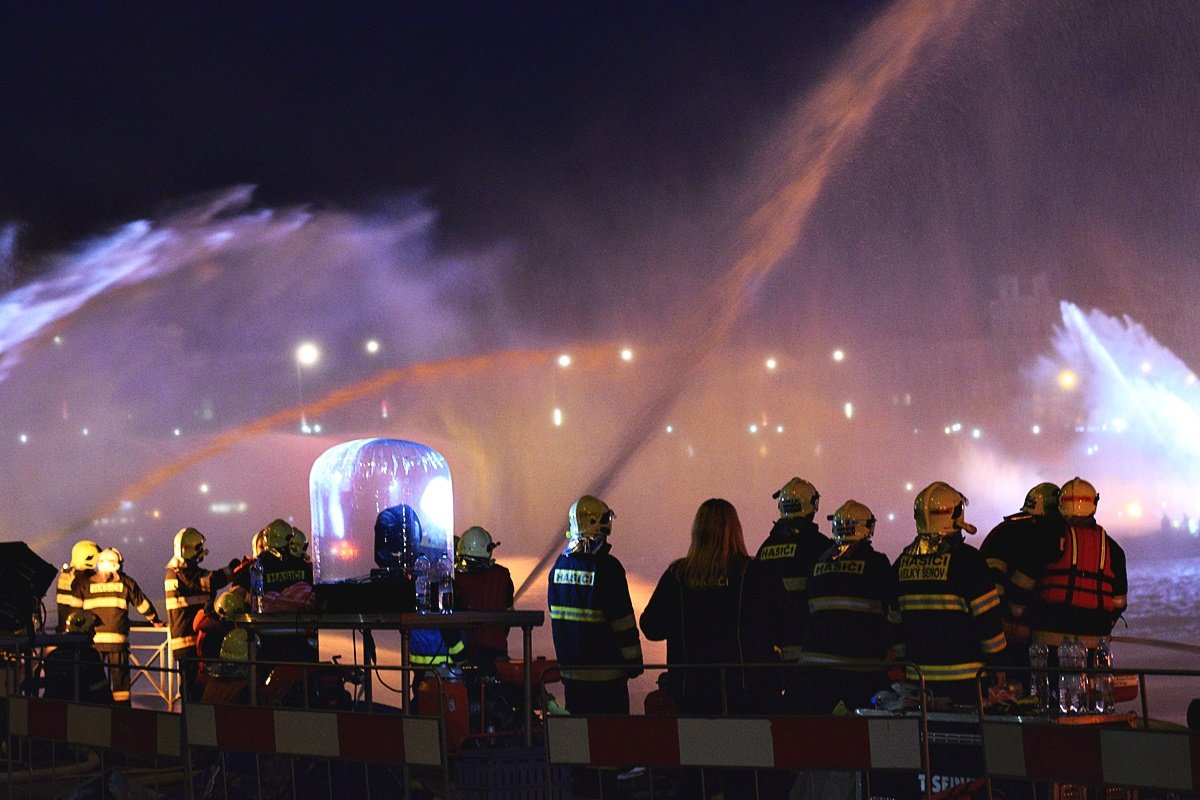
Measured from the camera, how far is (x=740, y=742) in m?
6.52

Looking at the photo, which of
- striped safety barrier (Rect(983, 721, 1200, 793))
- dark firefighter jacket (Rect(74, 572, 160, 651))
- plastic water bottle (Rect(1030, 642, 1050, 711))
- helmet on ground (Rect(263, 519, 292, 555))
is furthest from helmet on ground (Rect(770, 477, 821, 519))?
dark firefighter jacket (Rect(74, 572, 160, 651))

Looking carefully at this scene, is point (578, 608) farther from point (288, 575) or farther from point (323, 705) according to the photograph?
point (288, 575)

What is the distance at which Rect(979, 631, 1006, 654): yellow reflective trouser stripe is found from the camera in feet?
26.3

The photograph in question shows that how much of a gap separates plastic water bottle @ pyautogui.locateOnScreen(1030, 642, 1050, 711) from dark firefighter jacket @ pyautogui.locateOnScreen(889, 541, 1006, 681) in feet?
0.90

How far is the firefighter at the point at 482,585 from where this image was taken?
10.8 m

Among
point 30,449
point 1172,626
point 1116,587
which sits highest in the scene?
point 30,449

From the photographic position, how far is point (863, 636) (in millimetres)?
8547

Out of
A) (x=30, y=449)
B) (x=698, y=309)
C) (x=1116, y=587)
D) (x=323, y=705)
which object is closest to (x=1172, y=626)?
(x=698, y=309)

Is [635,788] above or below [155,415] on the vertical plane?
below

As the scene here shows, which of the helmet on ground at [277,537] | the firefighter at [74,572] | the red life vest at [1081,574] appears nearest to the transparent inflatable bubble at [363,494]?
the helmet on ground at [277,537]

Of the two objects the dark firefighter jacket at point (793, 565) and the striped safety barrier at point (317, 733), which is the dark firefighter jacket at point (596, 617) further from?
the striped safety barrier at point (317, 733)

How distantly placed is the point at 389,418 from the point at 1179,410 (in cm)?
4030

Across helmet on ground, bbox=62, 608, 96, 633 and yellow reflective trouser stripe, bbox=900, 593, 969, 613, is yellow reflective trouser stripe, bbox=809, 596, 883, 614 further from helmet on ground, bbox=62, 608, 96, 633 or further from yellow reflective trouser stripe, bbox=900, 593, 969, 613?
helmet on ground, bbox=62, 608, 96, 633

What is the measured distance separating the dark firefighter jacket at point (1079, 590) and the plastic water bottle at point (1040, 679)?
537 millimetres
